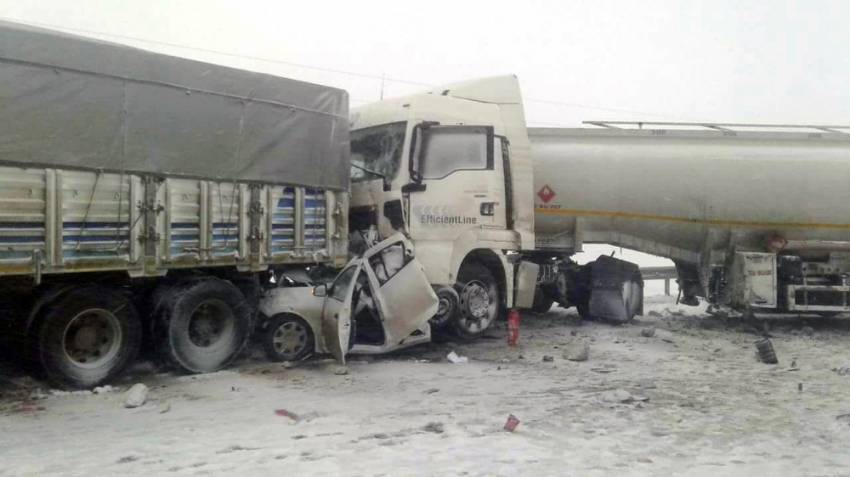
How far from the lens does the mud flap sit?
11469mm

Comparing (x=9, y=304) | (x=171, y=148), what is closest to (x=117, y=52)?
(x=171, y=148)

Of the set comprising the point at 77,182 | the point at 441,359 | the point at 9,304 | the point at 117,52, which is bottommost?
the point at 441,359

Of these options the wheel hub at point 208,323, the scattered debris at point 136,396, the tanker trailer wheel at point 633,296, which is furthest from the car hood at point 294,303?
the tanker trailer wheel at point 633,296

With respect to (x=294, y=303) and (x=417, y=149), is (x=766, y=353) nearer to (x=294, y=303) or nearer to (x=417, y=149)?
(x=417, y=149)

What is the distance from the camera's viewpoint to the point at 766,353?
838cm

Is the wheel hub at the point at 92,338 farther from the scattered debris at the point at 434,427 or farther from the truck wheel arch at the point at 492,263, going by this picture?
the truck wheel arch at the point at 492,263

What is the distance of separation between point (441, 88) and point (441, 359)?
156 inches

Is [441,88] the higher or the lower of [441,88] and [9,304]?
the higher

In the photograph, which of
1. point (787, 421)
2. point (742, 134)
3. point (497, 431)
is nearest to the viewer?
point (497, 431)

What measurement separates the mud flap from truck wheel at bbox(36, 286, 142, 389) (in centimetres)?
754

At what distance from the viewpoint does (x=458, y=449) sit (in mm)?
4672

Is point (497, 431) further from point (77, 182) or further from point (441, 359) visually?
point (77, 182)

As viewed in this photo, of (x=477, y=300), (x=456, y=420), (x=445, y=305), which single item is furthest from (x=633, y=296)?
(x=456, y=420)

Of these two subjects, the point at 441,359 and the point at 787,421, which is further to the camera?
the point at 441,359
